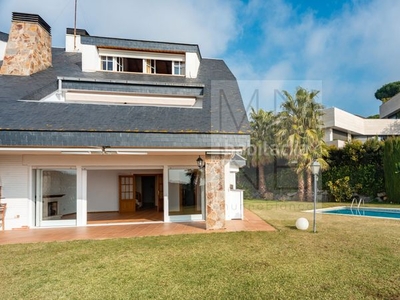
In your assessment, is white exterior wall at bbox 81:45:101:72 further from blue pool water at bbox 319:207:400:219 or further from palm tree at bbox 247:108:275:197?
palm tree at bbox 247:108:275:197

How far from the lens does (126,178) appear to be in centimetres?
1889

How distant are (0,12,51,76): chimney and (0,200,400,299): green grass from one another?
38.6 ft

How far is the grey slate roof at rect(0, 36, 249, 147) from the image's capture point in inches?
427

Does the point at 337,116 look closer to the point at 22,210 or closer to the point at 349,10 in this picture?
the point at 349,10

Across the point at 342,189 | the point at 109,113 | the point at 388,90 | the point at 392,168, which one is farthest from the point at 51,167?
the point at 388,90

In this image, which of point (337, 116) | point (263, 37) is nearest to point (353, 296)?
point (263, 37)

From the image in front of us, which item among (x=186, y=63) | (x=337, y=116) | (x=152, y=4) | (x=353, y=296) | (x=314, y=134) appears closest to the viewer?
(x=353, y=296)

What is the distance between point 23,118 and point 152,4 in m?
14.5

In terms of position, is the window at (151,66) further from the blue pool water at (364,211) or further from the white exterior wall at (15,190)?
the blue pool water at (364,211)

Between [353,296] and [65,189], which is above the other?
[65,189]

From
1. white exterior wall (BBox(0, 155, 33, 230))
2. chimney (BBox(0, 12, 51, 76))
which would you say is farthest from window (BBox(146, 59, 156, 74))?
white exterior wall (BBox(0, 155, 33, 230))

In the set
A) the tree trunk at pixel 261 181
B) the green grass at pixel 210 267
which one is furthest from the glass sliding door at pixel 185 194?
the tree trunk at pixel 261 181

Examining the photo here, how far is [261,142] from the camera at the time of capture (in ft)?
101

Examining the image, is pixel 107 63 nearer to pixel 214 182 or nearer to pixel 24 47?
pixel 24 47
